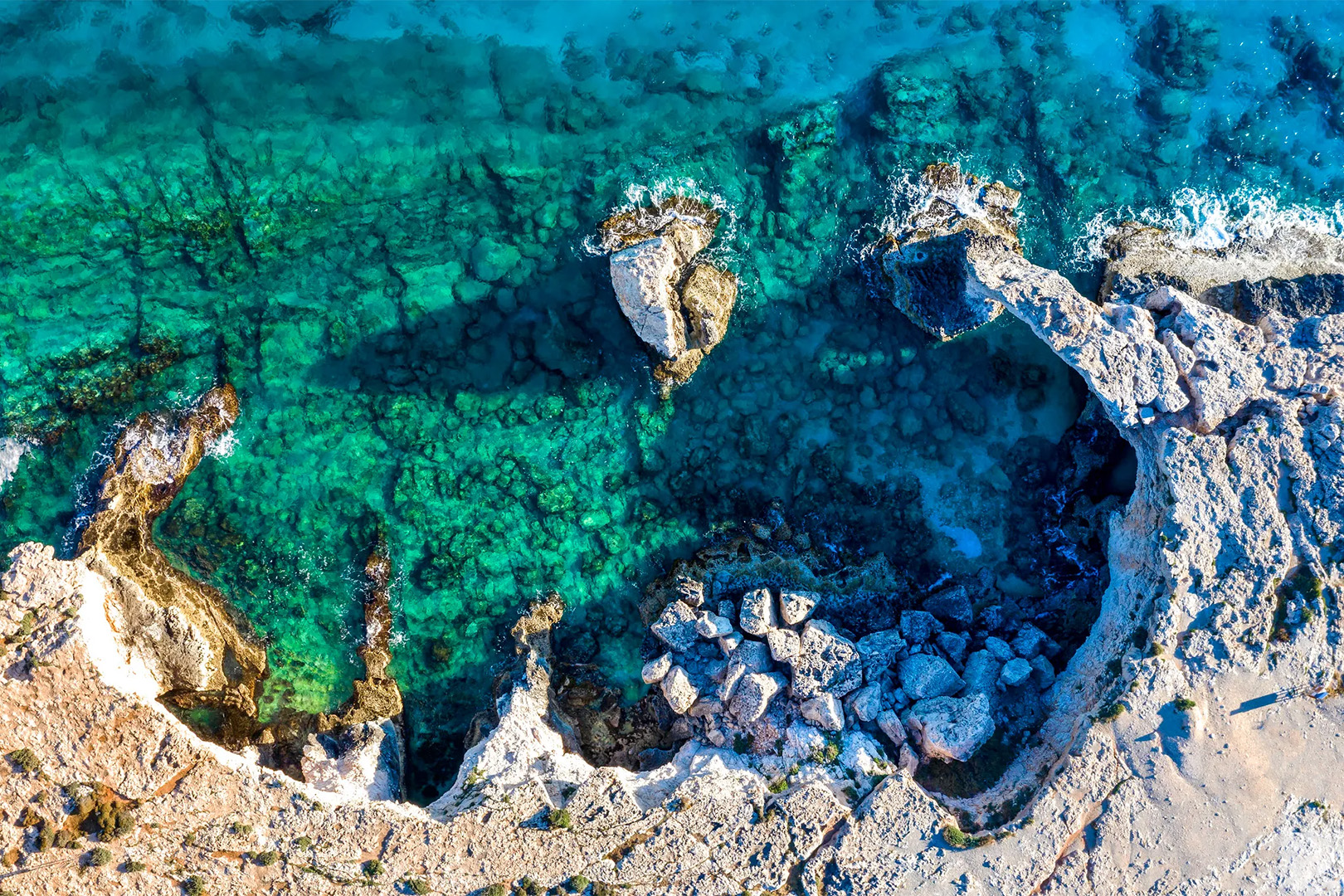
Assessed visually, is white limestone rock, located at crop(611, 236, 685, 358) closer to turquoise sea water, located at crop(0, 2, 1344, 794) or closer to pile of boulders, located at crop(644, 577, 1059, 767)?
turquoise sea water, located at crop(0, 2, 1344, 794)

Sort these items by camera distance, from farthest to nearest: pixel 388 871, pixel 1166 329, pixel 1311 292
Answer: pixel 1311 292, pixel 1166 329, pixel 388 871

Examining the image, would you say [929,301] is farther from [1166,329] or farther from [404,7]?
[404,7]

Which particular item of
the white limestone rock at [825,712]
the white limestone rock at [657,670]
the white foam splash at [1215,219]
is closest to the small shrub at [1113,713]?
the white limestone rock at [825,712]

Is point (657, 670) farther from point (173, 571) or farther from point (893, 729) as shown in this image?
point (173, 571)

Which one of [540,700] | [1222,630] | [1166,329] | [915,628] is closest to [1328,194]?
[1166,329]

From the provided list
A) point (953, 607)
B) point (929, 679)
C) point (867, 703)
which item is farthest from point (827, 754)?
point (953, 607)

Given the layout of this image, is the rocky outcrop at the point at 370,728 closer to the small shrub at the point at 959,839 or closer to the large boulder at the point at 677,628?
the large boulder at the point at 677,628

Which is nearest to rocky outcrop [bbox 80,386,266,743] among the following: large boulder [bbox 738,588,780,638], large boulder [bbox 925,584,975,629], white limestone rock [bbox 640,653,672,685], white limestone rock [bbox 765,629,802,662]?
white limestone rock [bbox 640,653,672,685]
